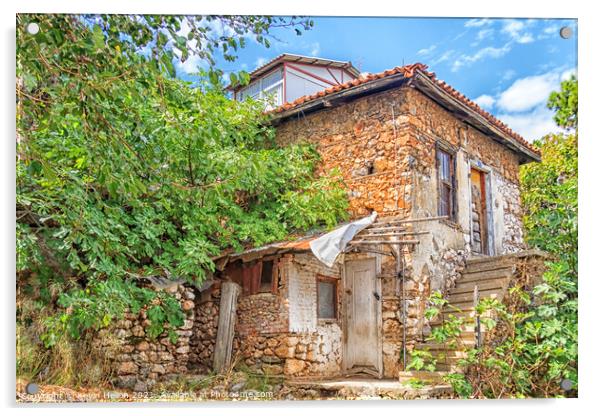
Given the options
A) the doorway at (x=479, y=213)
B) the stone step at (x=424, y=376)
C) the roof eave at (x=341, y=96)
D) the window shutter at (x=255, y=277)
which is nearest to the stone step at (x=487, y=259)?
the doorway at (x=479, y=213)

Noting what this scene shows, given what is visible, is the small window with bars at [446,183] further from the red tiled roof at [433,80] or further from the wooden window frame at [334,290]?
the wooden window frame at [334,290]

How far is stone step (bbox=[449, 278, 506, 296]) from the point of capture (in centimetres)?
526

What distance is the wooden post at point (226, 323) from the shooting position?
5.03m

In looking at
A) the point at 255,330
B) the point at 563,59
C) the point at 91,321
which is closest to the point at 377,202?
the point at 255,330

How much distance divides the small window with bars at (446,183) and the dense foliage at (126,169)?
1014 millimetres

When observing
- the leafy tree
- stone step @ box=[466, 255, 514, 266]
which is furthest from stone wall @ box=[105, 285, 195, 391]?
the leafy tree

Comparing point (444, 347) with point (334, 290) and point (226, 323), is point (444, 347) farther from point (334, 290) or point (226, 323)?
point (226, 323)

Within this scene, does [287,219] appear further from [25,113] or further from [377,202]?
[25,113]

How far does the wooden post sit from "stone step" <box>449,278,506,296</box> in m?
1.94

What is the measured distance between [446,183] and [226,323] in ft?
8.15

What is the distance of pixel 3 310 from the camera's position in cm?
379

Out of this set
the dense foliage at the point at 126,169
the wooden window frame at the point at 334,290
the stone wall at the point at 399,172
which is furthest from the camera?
the wooden window frame at the point at 334,290

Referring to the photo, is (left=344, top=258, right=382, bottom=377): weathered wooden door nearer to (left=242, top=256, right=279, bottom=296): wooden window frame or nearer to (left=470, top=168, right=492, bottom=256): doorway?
(left=242, top=256, right=279, bottom=296): wooden window frame

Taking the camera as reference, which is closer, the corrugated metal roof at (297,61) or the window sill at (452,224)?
the corrugated metal roof at (297,61)
